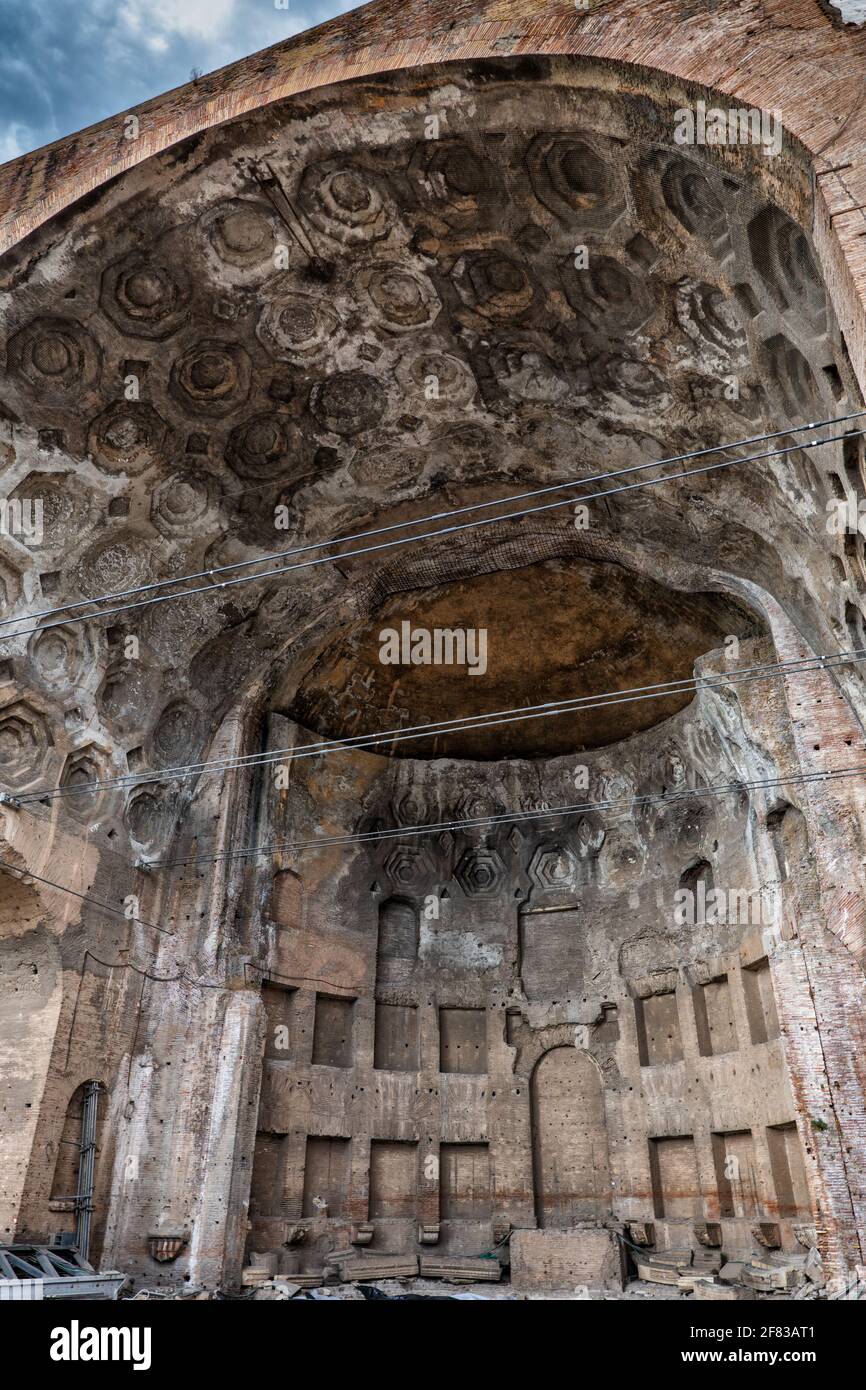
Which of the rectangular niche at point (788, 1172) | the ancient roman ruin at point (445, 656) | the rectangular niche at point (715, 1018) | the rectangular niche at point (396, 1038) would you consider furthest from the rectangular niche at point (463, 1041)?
the rectangular niche at point (788, 1172)

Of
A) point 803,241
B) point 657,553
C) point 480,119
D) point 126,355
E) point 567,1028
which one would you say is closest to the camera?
point 803,241

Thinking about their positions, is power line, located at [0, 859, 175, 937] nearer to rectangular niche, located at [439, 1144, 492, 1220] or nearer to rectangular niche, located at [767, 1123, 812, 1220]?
rectangular niche, located at [439, 1144, 492, 1220]

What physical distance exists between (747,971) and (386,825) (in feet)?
21.5

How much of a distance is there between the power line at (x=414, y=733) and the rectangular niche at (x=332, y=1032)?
4005 mm

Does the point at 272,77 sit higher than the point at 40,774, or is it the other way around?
the point at 272,77

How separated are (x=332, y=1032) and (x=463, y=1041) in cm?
241

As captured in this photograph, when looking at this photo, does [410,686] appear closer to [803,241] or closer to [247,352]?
[247,352]

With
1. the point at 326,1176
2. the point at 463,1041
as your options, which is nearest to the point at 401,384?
the point at 463,1041

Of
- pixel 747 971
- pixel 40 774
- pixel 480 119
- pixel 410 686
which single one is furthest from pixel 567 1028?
pixel 480 119

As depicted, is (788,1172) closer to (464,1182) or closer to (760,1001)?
(760,1001)

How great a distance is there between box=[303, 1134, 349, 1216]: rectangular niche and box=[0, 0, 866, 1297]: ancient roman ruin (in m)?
0.06

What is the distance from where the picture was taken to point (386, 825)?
709 inches

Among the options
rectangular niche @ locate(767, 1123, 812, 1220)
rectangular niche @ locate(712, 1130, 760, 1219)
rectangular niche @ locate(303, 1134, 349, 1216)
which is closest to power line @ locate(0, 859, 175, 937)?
rectangular niche @ locate(303, 1134, 349, 1216)

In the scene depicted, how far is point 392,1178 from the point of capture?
16.1m
